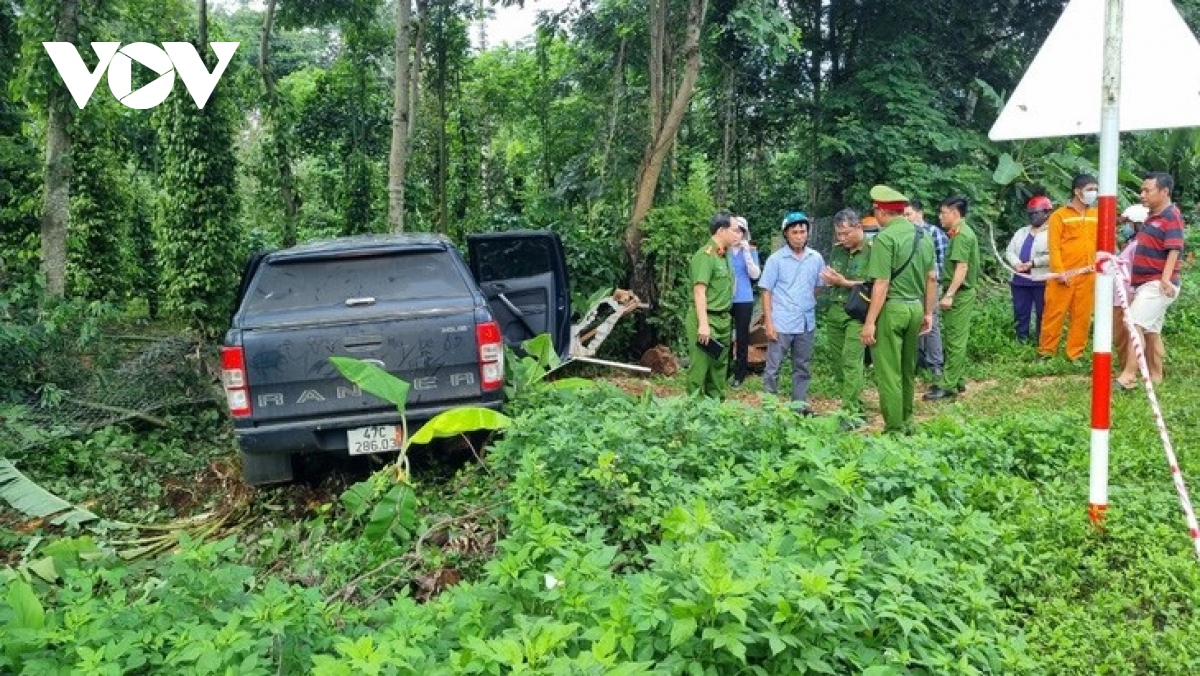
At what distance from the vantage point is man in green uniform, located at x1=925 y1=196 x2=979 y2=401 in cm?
805

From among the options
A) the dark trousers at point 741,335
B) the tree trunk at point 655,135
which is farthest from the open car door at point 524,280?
the tree trunk at point 655,135

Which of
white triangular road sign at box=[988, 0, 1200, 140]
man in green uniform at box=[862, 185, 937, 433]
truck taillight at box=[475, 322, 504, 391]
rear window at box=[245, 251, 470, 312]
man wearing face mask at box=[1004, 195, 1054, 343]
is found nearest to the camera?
white triangular road sign at box=[988, 0, 1200, 140]

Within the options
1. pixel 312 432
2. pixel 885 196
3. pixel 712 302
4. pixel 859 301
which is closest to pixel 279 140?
pixel 712 302

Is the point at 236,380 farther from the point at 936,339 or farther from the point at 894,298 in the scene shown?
the point at 936,339

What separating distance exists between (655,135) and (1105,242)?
8211 mm

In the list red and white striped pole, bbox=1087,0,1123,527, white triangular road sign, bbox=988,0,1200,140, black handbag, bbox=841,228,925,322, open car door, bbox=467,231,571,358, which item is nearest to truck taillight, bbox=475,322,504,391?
open car door, bbox=467,231,571,358

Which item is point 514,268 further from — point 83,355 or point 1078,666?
point 1078,666

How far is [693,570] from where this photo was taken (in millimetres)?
2701

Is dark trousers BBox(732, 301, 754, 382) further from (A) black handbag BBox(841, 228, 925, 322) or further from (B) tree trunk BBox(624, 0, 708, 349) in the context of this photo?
(A) black handbag BBox(841, 228, 925, 322)

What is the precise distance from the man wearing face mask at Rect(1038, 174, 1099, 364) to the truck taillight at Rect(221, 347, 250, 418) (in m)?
7.24

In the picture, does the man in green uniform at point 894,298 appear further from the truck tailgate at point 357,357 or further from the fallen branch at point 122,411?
the fallen branch at point 122,411

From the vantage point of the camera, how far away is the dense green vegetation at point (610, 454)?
2.71m

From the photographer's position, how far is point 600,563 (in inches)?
115

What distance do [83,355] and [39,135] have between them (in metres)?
6.67
